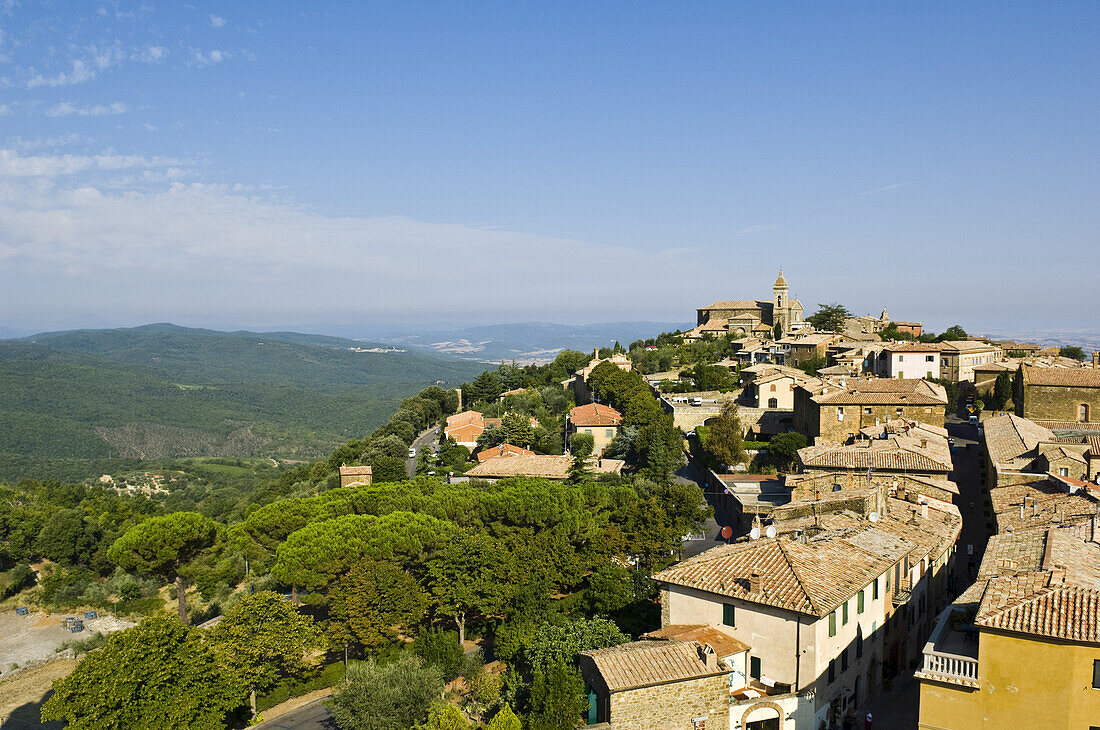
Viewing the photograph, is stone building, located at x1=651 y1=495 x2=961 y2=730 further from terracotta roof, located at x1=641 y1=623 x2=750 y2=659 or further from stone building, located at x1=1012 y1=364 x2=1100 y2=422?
stone building, located at x1=1012 y1=364 x2=1100 y2=422

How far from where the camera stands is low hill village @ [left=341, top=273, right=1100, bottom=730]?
12.4 m

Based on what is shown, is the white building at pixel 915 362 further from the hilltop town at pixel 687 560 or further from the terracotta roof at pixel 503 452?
the terracotta roof at pixel 503 452

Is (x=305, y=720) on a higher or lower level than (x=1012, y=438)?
lower

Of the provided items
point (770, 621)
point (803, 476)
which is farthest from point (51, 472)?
point (770, 621)

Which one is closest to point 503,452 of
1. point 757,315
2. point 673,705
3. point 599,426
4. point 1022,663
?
point 599,426

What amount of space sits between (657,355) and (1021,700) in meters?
63.0

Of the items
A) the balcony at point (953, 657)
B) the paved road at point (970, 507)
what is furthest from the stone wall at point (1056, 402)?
the balcony at point (953, 657)

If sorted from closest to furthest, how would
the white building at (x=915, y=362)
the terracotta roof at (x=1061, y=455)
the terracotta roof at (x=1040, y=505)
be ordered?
the terracotta roof at (x=1040, y=505) → the terracotta roof at (x=1061, y=455) → the white building at (x=915, y=362)

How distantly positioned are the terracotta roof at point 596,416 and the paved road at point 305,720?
109 feet

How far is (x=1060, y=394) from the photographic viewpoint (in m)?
43.0

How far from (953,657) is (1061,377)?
129ft

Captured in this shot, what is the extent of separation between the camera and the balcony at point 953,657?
492 inches

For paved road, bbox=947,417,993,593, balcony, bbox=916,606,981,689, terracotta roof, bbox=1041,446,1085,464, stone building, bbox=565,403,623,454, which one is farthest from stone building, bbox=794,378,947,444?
balcony, bbox=916,606,981,689

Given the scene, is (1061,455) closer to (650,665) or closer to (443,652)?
(650,665)
